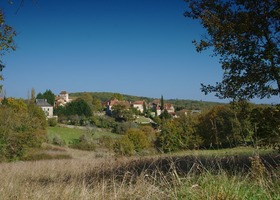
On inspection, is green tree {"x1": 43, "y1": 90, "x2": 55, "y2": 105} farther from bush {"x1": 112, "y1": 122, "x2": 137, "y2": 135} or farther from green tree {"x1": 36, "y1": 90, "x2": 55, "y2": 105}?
bush {"x1": 112, "y1": 122, "x2": 137, "y2": 135}

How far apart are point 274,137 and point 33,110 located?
67928 millimetres

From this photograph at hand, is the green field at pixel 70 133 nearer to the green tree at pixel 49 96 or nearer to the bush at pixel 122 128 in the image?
the bush at pixel 122 128

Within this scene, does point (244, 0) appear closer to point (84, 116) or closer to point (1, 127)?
point (1, 127)

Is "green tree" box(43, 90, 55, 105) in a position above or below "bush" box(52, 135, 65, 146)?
above

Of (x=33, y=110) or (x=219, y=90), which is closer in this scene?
(x=219, y=90)

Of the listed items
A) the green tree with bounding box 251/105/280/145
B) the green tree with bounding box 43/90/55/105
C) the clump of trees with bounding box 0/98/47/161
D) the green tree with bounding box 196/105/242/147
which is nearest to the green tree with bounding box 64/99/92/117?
the green tree with bounding box 43/90/55/105

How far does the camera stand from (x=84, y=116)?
287 feet

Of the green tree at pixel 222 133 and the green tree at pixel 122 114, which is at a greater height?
the green tree at pixel 222 133

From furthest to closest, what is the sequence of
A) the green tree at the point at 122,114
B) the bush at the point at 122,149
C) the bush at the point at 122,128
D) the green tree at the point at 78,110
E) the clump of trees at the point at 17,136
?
the green tree at the point at 122,114, the green tree at the point at 78,110, the bush at the point at 122,128, the clump of trees at the point at 17,136, the bush at the point at 122,149

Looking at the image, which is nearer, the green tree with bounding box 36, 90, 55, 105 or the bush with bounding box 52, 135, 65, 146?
the bush with bounding box 52, 135, 65, 146

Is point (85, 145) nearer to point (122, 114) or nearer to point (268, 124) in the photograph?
point (122, 114)

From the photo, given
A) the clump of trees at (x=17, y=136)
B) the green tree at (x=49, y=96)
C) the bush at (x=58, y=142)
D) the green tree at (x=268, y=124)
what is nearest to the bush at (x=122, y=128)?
the bush at (x=58, y=142)

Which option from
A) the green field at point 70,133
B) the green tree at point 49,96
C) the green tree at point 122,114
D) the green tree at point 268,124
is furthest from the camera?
the green tree at point 49,96

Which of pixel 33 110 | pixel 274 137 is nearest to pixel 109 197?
pixel 274 137
